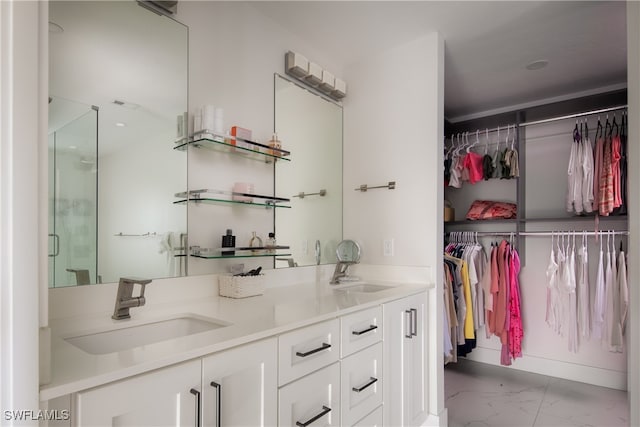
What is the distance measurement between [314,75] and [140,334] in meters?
1.89

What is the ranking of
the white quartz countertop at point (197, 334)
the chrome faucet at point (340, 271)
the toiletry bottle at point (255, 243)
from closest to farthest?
1. the white quartz countertop at point (197, 334)
2. the toiletry bottle at point (255, 243)
3. the chrome faucet at point (340, 271)

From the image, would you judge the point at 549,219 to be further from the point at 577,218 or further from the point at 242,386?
the point at 242,386

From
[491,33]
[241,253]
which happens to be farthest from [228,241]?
[491,33]

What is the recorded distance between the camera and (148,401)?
2.83 feet

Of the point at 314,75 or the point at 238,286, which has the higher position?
the point at 314,75

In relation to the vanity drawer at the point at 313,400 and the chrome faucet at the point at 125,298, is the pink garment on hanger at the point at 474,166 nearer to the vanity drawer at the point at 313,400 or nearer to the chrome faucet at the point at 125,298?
the vanity drawer at the point at 313,400

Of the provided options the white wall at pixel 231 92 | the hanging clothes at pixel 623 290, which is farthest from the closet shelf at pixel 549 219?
the white wall at pixel 231 92

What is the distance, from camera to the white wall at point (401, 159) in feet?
7.52

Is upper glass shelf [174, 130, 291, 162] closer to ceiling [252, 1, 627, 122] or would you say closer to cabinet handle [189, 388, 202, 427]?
ceiling [252, 1, 627, 122]

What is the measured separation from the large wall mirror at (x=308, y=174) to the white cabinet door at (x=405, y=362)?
72cm

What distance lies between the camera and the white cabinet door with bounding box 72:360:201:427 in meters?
0.77

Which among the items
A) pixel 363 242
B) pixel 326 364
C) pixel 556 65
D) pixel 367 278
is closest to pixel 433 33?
pixel 556 65

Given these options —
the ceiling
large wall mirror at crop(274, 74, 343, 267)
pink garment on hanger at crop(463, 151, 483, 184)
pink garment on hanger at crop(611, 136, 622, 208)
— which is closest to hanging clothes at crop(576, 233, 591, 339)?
pink garment on hanger at crop(611, 136, 622, 208)

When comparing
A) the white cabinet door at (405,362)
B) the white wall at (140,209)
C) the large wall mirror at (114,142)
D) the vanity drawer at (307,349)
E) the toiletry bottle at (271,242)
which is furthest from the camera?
the toiletry bottle at (271,242)
